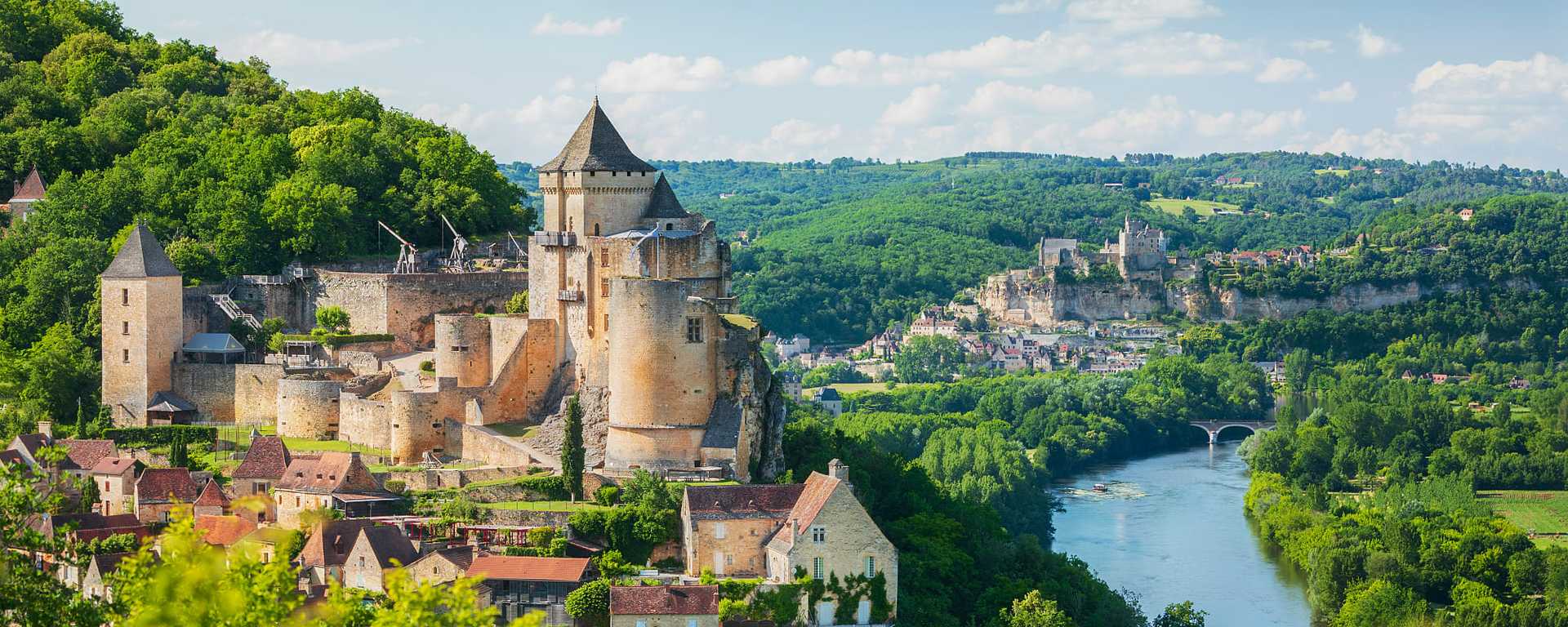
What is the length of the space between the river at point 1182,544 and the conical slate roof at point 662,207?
72.1 feet

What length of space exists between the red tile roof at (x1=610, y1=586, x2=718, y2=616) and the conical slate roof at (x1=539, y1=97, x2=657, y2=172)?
12651 millimetres

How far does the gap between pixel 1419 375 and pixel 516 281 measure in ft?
300

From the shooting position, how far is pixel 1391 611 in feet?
194

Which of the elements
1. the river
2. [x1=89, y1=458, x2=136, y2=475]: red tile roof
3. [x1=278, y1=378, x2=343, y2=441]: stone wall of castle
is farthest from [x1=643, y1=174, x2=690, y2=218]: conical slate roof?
the river

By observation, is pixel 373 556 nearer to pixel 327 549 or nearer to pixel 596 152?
pixel 327 549

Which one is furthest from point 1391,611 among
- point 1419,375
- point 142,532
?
point 1419,375

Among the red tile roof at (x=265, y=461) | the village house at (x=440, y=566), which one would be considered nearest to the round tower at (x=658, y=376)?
the village house at (x=440, y=566)

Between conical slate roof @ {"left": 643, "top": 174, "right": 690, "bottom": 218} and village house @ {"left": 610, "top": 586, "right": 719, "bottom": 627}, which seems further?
conical slate roof @ {"left": 643, "top": 174, "right": 690, "bottom": 218}

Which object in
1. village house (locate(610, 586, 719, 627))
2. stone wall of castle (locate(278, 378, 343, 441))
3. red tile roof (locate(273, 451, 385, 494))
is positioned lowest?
village house (locate(610, 586, 719, 627))

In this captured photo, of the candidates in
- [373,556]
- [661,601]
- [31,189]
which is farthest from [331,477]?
[31,189]

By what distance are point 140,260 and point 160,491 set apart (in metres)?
8.93

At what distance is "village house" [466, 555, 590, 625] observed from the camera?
38.7m

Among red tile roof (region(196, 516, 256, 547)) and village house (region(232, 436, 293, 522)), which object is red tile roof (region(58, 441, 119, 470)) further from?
red tile roof (region(196, 516, 256, 547))

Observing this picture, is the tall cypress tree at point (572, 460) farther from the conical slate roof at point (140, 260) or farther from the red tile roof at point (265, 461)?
the conical slate roof at point (140, 260)
